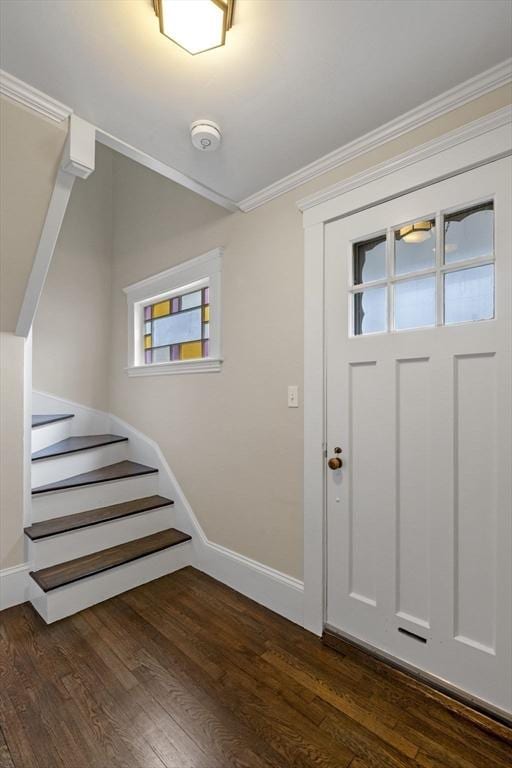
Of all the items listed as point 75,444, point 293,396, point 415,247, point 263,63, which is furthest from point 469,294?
point 75,444

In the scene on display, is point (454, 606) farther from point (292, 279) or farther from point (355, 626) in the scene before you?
point (292, 279)

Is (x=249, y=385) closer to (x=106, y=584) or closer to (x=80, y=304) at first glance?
(x=106, y=584)

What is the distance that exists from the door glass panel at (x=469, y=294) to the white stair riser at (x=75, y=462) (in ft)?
8.83

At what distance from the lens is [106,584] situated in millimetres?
2240

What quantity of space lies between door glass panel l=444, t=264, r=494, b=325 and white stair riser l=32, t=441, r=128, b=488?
8.83ft

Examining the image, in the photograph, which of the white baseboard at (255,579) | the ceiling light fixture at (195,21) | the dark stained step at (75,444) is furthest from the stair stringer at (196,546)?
the ceiling light fixture at (195,21)

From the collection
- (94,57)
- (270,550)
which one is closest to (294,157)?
(94,57)

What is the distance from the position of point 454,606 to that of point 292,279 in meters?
1.73

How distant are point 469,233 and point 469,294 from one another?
26cm

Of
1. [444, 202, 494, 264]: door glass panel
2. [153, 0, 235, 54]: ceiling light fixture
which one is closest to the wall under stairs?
[444, 202, 494, 264]: door glass panel

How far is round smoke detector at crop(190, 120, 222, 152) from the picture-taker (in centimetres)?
168

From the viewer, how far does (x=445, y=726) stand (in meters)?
1.40

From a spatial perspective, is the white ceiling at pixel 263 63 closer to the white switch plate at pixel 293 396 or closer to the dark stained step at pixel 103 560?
the white switch plate at pixel 293 396

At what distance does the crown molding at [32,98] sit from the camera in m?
1.46
